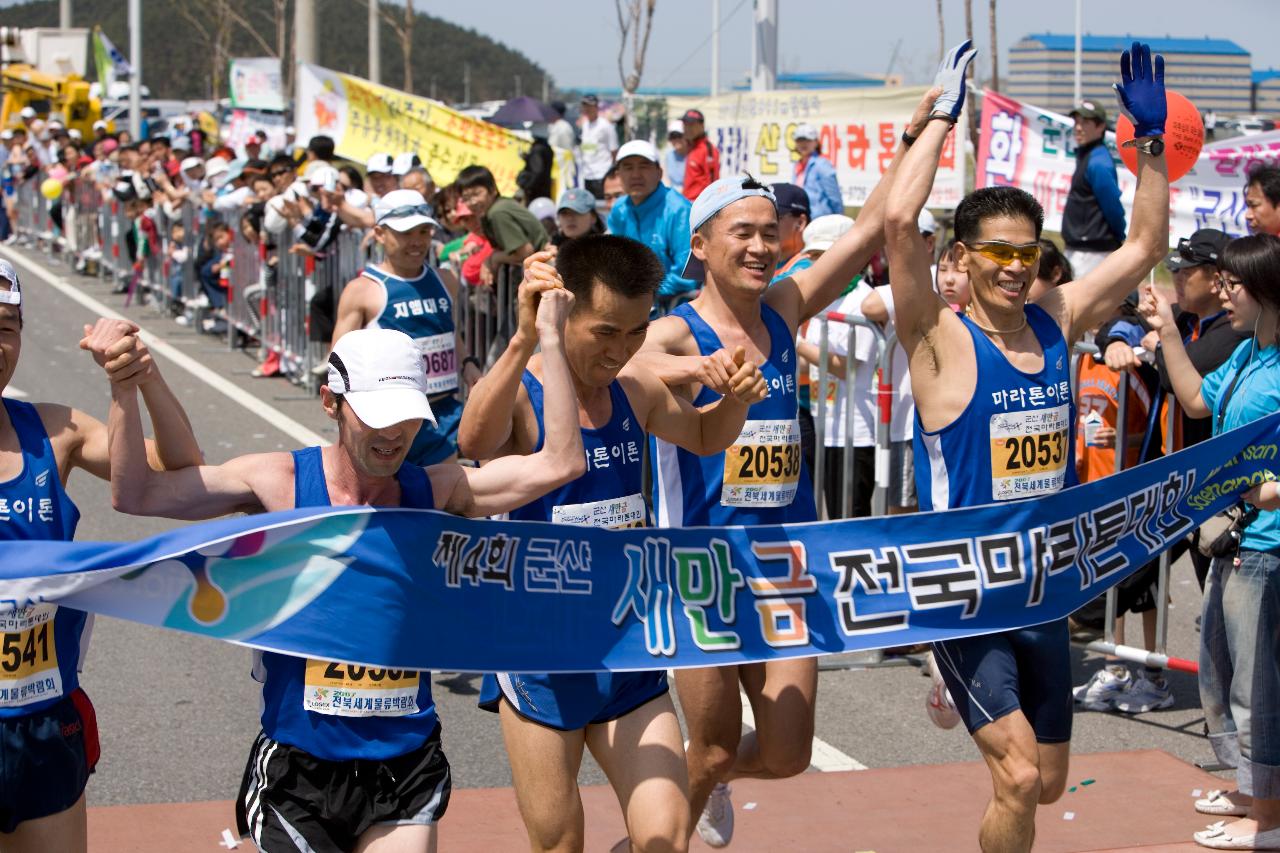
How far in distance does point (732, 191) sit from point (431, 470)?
5.55 ft

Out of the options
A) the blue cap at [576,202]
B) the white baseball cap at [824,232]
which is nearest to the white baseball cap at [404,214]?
the white baseball cap at [824,232]

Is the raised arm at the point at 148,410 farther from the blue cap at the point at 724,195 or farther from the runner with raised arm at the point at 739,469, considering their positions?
the blue cap at the point at 724,195

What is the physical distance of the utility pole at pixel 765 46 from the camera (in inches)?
731

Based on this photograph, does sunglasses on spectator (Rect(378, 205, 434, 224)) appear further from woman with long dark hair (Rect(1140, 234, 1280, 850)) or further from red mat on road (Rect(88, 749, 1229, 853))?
woman with long dark hair (Rect(1140, 234, 1280, 850))

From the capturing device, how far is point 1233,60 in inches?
1752

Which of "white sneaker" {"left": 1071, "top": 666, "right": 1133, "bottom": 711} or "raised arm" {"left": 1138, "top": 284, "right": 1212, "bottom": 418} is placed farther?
"white sneaker" {"left": 1071, "top": 666, "right": 1133, "bottom": 711}

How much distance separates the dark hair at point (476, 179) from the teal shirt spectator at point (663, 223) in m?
1.09

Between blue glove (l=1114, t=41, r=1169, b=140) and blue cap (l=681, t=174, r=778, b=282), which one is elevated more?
blue glove (l=1114, t=41, r=1169, b=140)

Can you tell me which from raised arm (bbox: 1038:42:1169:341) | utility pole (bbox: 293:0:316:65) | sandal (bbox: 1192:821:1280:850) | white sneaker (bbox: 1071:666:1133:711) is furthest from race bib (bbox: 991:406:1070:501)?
utility pole (bbox: 293:0:316:65)

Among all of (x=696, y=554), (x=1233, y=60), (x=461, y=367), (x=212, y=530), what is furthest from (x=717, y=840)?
(x=1233, y=60)

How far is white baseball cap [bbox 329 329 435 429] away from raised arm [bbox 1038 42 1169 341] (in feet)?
7.62

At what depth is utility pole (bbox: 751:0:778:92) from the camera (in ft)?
60.9

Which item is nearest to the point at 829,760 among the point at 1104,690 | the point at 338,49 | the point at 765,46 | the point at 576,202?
the point at 1104,690

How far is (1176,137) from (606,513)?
2367 mm
